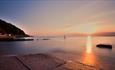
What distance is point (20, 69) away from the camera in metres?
9.09

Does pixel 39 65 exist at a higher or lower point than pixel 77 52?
higher

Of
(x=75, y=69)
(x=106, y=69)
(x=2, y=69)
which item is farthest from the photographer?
(x=106, y=69)

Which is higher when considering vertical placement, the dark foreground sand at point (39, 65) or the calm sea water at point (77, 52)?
the dark foreground sand at point (39, 65)

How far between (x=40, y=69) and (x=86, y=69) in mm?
4142

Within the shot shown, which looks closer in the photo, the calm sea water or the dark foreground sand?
the dark foreground sand

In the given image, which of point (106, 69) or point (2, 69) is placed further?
point (106, 69)

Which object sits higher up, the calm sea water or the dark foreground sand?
the dark foreground sand

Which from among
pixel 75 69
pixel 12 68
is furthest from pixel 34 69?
pixel 75 69

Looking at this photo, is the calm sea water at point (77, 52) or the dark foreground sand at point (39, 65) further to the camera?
the calm sea water at point (77, 52)

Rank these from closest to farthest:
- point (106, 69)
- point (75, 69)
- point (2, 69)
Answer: point (2, 69) → point (75, 69) → point (106, 69)

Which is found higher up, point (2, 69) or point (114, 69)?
point (2, 69)

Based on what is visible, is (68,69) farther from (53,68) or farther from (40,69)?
(40,69)

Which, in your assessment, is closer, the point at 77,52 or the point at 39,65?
the point at 39,65

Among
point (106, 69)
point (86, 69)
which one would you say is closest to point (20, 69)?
point (86, 69)
